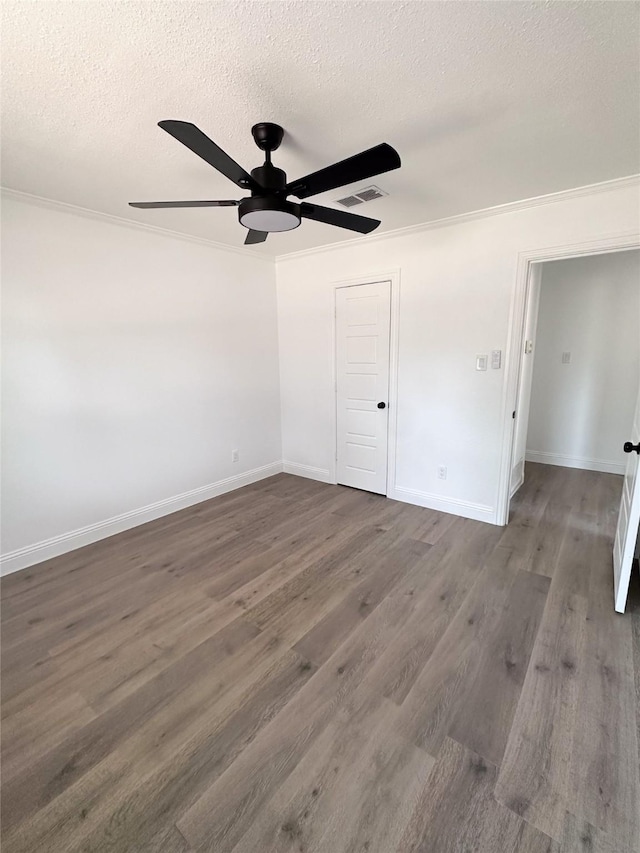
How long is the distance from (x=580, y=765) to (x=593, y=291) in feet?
15.4

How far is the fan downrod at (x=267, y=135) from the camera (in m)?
1.76

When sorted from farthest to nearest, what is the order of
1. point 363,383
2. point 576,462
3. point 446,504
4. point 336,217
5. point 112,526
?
point 576,462 → point 363,383 → point 446,504 → point 112,526 → point 336,217

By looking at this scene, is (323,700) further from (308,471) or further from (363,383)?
(308,471)

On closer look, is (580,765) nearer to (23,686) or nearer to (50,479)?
(23,686)

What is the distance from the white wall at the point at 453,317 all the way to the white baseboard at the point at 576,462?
2.25 meters

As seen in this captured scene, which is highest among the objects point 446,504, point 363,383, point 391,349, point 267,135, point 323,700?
point 267,135

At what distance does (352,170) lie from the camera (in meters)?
1.56

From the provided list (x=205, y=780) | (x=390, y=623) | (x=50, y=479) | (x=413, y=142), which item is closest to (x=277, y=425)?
(x=50, y=479)

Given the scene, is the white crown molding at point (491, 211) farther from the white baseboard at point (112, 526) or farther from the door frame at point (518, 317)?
the white baseboard at point (112, 526)

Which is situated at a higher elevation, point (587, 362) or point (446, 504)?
point (587, 362)

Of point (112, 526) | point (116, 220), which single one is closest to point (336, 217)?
point (116, 220)

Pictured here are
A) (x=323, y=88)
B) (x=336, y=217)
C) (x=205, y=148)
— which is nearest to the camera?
(x=205, y=148)

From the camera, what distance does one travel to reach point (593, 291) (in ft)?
14.3

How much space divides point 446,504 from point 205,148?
3.19 meters
